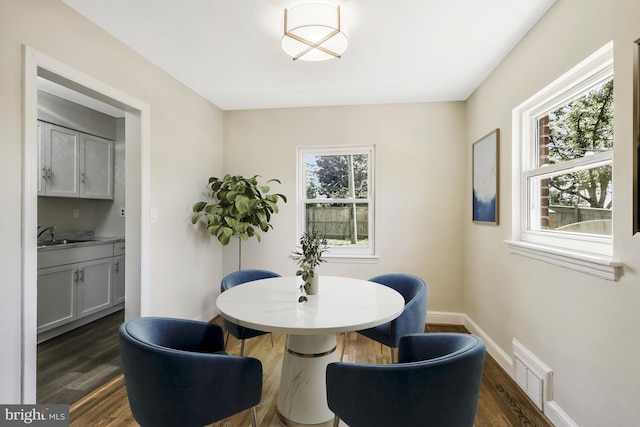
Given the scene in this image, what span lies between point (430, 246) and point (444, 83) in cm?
169

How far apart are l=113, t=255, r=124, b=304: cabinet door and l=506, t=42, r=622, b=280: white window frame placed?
13.5ft

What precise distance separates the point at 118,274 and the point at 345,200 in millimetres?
2883

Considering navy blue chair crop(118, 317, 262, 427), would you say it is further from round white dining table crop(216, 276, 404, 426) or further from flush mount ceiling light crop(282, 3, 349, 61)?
flush mount ceiling light crop(282, 3, 349, 61)

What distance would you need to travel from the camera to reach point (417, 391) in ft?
3.59

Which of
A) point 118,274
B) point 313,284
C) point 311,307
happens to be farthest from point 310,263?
point 118,274

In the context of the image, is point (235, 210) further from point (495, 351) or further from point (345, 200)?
point (495, 351)

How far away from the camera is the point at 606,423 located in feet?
4.67

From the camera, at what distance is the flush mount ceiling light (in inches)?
69.7

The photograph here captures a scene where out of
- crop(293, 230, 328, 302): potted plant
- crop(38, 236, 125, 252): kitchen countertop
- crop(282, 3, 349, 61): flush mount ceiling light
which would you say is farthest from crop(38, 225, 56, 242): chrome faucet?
crop(282, 3, 349, 61): flush mount ceiling light

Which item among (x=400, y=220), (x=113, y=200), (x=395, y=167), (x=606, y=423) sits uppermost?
(x=395, y=167)

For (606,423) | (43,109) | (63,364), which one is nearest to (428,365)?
(606,423)

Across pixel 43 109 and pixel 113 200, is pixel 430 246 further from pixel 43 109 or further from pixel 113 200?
pixel 43 109

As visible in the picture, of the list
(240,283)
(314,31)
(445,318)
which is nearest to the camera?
(314,31)

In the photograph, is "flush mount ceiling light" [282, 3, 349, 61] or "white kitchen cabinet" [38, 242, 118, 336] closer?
"flush mount ceiling light" [282, 3, 349, 61]
